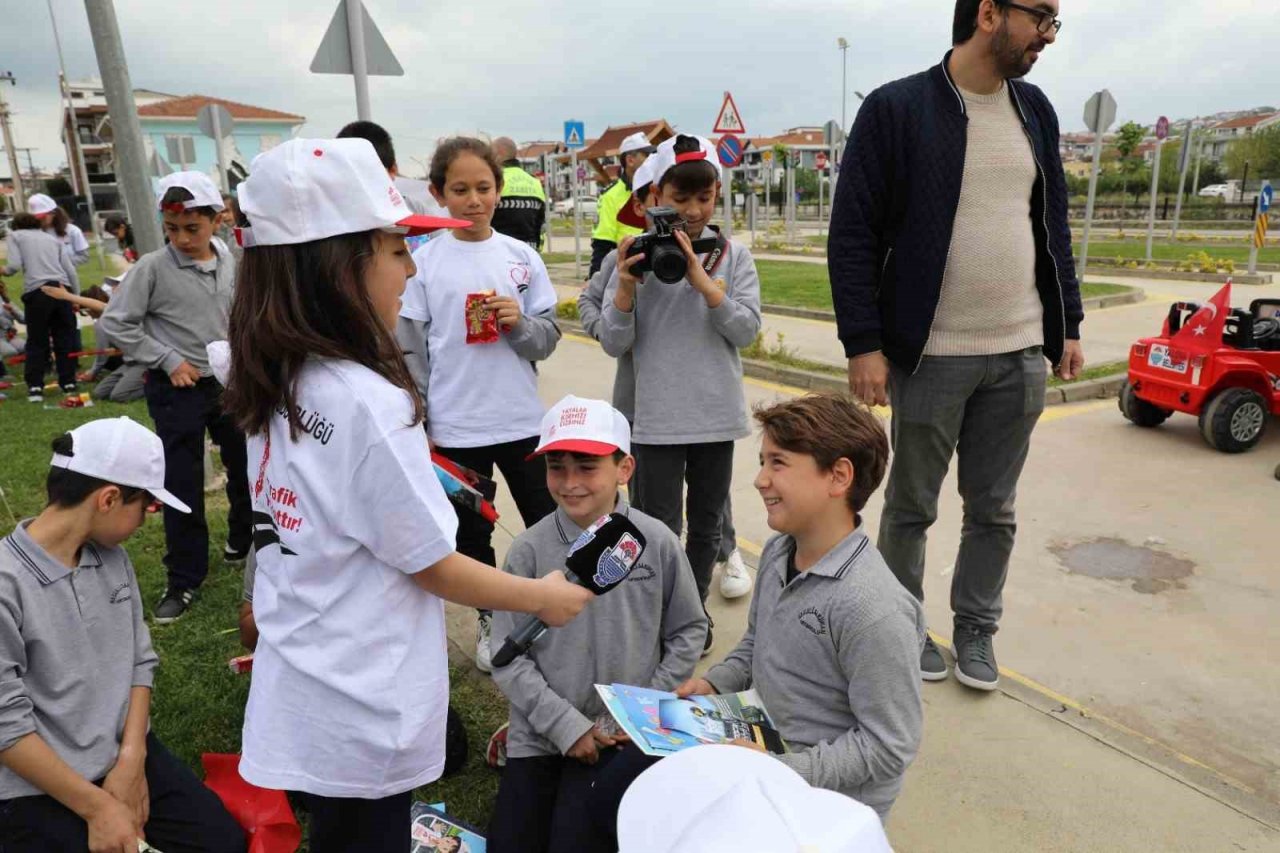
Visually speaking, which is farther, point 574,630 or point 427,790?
point 427,790

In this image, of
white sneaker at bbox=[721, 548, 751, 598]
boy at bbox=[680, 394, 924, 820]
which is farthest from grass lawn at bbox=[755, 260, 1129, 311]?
boy at bbox=[680, 394, 924, 820]

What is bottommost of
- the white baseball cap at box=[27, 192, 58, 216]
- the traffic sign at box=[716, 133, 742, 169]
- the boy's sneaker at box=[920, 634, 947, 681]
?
the boy's sneaker at box=[920, 634, 947, 681]

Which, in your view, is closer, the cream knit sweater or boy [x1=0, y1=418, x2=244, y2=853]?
boy [x1=0, y1=418, x2=244, y2=853]

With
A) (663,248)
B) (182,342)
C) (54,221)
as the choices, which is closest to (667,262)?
(663,248)

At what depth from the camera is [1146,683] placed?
312 centimetres

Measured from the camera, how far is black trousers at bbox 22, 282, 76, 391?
909 centimetres

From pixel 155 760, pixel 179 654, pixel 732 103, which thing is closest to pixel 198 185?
pixel 179 654

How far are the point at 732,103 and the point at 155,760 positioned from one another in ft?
36.0

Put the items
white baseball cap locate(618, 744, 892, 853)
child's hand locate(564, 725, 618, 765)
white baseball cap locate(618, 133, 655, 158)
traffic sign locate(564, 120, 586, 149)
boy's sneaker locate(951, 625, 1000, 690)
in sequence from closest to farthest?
white baseball cap locate(618, 744, 892, 853) → child's hand locate(564, 725, 618, 765) → boy's sneaker locate(951, 625, 1000, 690) → white baseball cap locate(618, 133, 655, 158) → traffic sign locate(564, 120, 586, 149)

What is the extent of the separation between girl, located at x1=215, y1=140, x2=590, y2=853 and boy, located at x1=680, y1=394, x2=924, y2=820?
65 centimetres

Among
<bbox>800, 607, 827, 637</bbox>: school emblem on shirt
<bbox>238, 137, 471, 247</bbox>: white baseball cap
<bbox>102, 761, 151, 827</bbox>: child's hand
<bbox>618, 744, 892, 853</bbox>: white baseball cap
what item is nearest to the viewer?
<bbox>618, 744, 892, 853</bbox>: white baseball cap

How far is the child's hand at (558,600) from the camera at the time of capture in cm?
172

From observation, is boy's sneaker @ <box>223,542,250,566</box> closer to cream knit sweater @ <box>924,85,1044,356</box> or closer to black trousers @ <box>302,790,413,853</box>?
black trousers @ <box>302,790,413,853</box>

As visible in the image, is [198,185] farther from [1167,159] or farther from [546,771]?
[1167,159]
